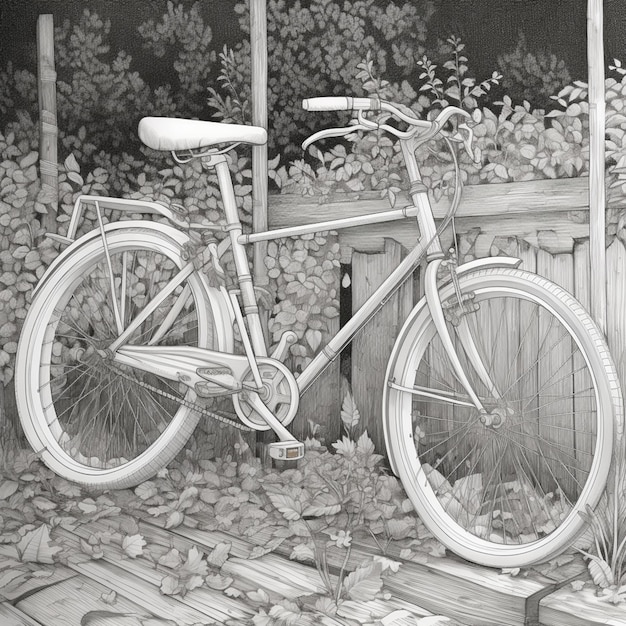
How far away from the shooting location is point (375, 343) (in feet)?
6.69

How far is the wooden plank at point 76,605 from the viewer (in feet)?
6.66

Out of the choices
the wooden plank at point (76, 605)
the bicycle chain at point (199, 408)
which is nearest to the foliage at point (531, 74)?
the bicycle chain at point (199, 408)

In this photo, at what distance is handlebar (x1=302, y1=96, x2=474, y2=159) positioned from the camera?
1880 mm

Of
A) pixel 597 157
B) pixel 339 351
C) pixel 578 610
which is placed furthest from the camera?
pixel 339 351

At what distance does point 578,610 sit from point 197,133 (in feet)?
5.39

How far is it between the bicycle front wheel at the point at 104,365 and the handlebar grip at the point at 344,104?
58 cm

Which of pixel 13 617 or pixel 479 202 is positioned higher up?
pixel 479 202

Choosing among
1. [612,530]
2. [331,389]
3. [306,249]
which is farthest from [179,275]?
[612,530]

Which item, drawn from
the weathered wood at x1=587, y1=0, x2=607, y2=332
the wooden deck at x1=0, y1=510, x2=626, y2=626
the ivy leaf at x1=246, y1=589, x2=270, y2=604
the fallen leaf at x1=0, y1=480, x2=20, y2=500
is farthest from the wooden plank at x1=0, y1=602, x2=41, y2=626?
the weathered wood at x1=587, y1=0, x2=607, y2=332

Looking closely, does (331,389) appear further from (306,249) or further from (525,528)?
(525,528)

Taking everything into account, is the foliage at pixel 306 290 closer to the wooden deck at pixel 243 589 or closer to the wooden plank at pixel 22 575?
the wooden deck at pixel 243 589

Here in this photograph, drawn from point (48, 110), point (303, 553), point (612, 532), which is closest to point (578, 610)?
point (612, 532)

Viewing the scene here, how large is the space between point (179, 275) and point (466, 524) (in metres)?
1.10

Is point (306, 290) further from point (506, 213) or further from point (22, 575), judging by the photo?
point (22, 575)
